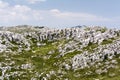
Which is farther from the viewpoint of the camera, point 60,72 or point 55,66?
point 55,66

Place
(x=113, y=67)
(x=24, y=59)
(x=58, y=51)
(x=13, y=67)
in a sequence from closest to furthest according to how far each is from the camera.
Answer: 1. (x=113, y=67)
2. (x=13, y=67)
3. (x=24, y=59)
4. (x=58, y=51)


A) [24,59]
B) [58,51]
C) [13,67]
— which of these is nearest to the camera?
[13,67]

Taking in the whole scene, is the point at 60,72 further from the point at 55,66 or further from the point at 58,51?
the point at 58,51

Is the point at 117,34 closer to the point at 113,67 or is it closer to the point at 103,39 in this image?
the point at 103,39

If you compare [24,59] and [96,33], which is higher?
[96,33]

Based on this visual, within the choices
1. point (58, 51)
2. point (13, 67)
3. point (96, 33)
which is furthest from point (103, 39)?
point (13, 67)

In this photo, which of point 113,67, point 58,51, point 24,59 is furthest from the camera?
point 58,51

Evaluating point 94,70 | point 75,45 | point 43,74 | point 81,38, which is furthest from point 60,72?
point 81,38

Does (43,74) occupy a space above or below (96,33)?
below

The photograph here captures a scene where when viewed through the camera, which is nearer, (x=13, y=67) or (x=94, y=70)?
(x=94, y=70)
